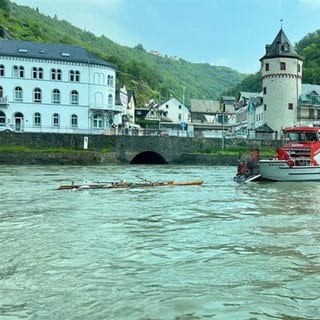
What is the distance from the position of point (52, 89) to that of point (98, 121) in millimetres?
7411

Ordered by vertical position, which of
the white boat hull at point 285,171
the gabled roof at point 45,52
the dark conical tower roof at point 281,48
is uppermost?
the dark conical tower roof at point 281,48

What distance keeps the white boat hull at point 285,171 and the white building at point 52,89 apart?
34.9 metres

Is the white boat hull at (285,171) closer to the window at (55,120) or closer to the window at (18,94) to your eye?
the window at (55,120)

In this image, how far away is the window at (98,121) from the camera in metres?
66.8

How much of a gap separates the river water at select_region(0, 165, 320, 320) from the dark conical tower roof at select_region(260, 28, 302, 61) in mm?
56443

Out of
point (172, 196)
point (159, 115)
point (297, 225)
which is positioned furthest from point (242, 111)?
point (297, 225)

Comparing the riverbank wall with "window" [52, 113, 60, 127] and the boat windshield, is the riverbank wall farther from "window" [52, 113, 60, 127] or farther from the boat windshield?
the boat windshield

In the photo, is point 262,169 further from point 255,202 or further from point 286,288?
point 286,288

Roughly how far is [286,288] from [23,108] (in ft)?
191

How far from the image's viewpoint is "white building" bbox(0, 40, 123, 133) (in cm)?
6253

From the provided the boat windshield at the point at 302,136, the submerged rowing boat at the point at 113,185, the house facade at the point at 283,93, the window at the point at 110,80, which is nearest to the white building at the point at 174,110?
the house facade at the point at 283,93

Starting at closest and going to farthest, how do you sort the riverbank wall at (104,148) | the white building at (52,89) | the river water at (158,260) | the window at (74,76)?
the river water at (158,260)
the riverbank wall at (104,148)
the white building at (52,89)
the window at (74,76)

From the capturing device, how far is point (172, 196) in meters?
23.6

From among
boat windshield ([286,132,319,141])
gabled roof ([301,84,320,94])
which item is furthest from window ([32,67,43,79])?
gabled roof ([301,84,320,94])
